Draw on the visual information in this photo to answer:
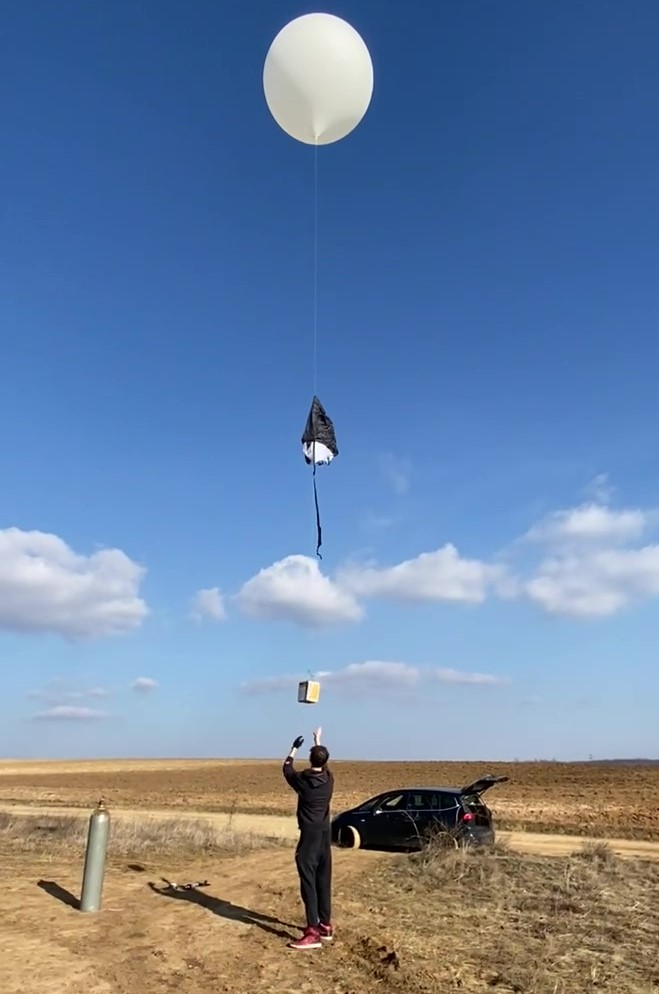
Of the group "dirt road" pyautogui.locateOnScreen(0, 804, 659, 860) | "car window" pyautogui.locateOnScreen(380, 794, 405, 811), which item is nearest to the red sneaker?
"car window" pyautogui.locateOnScreen(380, 794, 405, 811)

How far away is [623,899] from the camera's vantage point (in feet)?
36.3

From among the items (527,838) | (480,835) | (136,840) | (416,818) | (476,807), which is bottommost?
(527,838)

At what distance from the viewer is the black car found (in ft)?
56.6

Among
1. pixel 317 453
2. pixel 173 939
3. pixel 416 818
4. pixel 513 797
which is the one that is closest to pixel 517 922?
pixel 173 939

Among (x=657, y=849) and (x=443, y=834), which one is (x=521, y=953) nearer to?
A: (x=443, y=834)

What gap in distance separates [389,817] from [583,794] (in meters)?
29.4

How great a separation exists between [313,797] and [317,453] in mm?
4539

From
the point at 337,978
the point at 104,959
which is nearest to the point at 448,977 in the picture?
the point at 337,978

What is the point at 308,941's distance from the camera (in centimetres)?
823

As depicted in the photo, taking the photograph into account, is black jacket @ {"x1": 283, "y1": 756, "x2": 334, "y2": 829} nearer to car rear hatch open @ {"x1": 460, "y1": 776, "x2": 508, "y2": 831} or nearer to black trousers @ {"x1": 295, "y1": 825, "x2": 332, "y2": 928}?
black trousers @ {"x1": 295, "y1": 825, "x2": 332, "y2": 928}

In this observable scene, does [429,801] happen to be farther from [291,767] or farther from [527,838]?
[291,767]

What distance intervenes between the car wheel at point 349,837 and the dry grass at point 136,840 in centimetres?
159

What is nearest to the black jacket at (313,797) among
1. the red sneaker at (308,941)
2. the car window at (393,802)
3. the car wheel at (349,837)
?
the red sneaker at (308,941)

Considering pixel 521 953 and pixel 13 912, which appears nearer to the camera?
pixel 521 953
